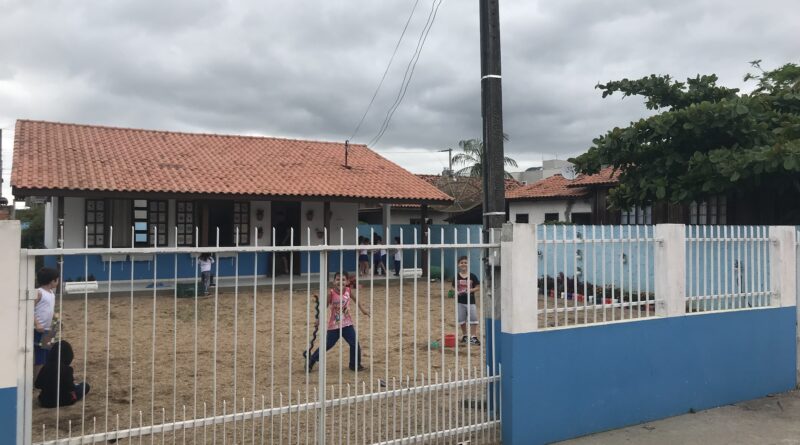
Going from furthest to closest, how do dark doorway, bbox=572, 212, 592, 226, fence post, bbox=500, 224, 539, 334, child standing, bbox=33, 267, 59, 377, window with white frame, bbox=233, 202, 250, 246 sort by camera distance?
Result: dark doorway, bbox=572, 212, 592, 226 → window with white frame, bbox=233, 202, 250, 246 → child standing, bbox=33, 267, 59, 377 → fence post, bbox=500, 224, 539, 334

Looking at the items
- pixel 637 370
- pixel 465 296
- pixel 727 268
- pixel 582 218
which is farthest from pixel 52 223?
pixel 582 218

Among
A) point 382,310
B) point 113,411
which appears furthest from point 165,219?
point 113,411

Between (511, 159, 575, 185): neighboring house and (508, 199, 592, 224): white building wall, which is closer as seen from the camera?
(508, 199, 592, 224): white building wall

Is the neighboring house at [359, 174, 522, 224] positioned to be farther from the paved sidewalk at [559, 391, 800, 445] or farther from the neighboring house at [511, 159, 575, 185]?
the paved sidewalk at [559, 391, 800, 445]

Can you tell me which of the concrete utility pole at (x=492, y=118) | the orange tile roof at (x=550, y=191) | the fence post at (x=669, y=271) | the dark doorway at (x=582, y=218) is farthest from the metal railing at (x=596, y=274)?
the orange tile roof at (x=550, y=191)

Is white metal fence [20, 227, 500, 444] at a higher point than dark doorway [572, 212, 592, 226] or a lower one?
lower

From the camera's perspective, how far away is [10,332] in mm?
3400

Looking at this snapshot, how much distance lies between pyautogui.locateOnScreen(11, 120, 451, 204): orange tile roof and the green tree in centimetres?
764

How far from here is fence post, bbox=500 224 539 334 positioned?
4910mm

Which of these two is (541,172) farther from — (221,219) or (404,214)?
(221,219)

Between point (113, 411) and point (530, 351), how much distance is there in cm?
401

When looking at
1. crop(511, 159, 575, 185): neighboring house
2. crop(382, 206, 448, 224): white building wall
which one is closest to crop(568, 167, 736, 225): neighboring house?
crop(382, 206, 448, 224): white building wall

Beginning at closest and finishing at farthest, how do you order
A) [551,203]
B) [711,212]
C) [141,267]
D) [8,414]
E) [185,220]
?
1. [8,414]
2. [711,212]
3. [141,267]
4. [185,220]
5. [551,203]

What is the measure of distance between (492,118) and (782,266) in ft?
13.6
